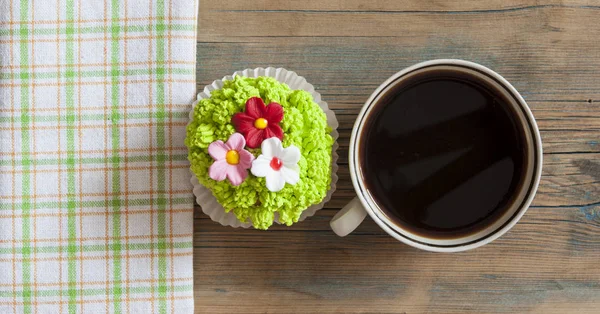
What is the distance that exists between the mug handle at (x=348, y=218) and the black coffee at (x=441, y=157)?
1.7 inches

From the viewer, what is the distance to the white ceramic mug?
0.70m

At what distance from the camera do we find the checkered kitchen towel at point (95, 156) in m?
0.80

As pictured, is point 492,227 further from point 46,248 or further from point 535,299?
point 46,248

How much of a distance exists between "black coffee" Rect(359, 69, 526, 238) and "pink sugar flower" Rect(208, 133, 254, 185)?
17 cm

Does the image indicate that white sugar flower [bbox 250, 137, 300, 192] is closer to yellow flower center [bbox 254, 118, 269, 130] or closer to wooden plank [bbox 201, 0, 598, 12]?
yellow flower center [bbox 254, 118, 269, 130]

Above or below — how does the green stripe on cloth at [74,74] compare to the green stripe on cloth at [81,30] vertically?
below

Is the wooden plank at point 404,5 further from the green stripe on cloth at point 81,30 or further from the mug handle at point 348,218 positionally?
the mug handle at point 348,218

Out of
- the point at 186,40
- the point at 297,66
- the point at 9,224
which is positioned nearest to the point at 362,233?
the point at 297,66

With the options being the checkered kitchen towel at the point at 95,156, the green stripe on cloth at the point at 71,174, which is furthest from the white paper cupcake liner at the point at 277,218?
the green stripe on cloth at the point at 71,174

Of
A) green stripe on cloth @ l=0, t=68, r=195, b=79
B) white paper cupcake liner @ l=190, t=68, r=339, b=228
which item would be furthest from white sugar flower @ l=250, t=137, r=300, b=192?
green stripe on cloth @ l=0, t=68, r=195, b=79

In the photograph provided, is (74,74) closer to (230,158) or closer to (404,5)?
(230,158)

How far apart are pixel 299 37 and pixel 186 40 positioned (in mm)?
171

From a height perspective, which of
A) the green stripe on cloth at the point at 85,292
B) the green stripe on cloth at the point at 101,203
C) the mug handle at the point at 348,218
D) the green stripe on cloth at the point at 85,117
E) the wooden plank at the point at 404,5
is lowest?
the green stripe on cloth at the point at 85,292

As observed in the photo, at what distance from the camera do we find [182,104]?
795 mm
